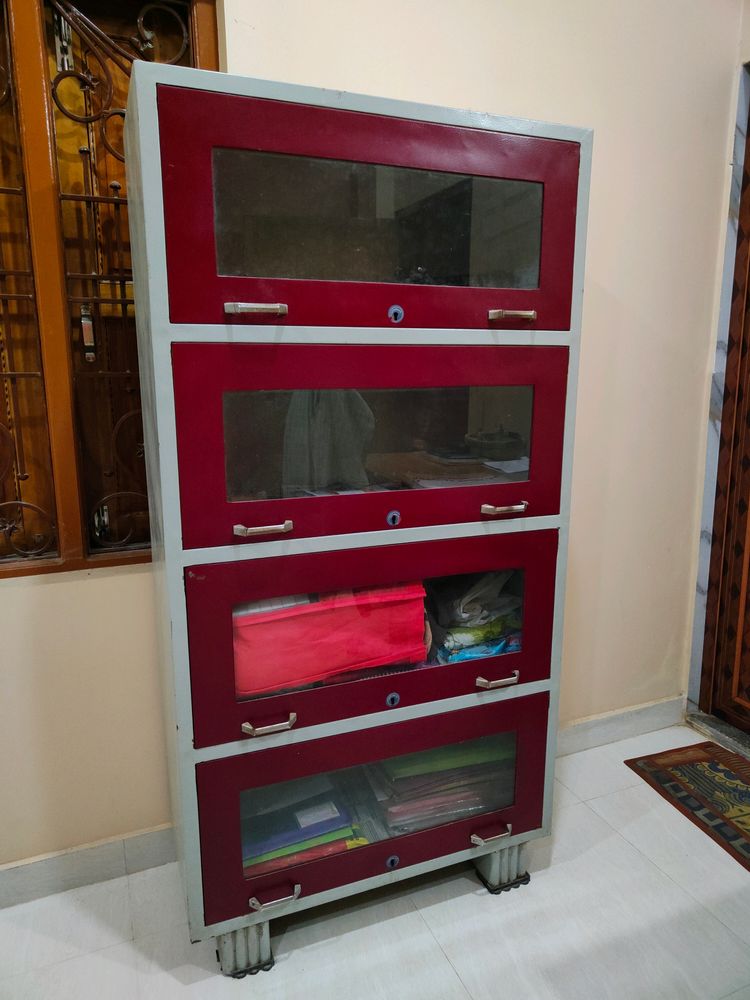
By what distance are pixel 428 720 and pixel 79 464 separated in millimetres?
1038

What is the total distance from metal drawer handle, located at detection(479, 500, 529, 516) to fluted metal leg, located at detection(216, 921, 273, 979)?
3.40 feet

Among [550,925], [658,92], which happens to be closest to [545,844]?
[550,925]

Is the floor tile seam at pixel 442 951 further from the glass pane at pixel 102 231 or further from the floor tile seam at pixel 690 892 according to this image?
the glass pane at pixel 102 231

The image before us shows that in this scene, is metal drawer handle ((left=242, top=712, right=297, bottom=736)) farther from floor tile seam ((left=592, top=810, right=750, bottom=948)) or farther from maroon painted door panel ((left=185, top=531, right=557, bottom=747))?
floor tile seam ((left=592, top=810, right=750, bottom=948))

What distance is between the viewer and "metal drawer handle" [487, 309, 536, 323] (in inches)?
53.8

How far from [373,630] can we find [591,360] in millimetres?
1191

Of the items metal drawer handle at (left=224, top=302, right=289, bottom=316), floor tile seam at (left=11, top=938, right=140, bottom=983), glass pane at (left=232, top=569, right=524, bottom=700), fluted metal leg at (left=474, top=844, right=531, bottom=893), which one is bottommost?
floor tile seam at (left=11, top=938, right=140, bottom=983)

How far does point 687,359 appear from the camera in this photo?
7.36ft

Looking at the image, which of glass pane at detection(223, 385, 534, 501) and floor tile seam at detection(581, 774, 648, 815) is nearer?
glass pane at detection(223, 385, 534, 501)

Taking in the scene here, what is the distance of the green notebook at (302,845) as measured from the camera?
56.5 inches

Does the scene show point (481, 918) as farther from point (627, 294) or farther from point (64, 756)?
point (627, 294)

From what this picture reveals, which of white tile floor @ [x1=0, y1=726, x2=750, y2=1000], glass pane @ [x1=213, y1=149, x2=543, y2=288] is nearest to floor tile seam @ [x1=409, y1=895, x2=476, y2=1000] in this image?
white tile floor @ [x1=0, y1=726, x2=750, y2=1000]

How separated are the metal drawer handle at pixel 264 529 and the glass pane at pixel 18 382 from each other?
66 centimetres

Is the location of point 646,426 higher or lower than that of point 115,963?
higher
